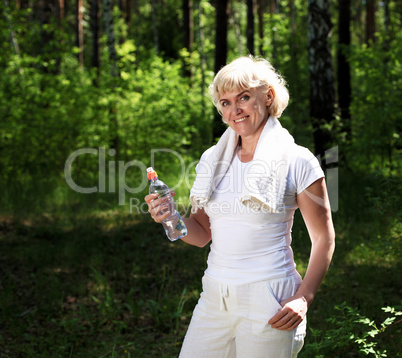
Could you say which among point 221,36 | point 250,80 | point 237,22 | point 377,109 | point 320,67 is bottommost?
point 250,80

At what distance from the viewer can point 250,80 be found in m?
2.23

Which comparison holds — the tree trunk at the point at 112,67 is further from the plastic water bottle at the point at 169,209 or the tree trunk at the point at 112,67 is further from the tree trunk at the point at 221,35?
the plastic water bottle at the point at 169,209

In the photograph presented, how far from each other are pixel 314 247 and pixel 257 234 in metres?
0.26

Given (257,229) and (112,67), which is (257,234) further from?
(112,67)

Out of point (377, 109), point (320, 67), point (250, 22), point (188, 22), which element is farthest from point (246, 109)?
point (250, 22)

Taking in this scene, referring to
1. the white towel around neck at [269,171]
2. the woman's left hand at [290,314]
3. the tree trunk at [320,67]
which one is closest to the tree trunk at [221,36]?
the tree trunk at [320,67]

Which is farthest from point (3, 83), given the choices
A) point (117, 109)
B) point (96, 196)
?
point (96, 196)

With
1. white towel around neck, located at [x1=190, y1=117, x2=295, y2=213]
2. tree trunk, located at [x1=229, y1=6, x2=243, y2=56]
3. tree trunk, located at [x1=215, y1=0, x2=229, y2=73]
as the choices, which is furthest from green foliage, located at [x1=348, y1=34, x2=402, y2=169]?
tree trunk, located at [x1=229, y1=6, x2=243, y2=56]

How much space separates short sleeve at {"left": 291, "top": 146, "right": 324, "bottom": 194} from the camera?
6.93ft

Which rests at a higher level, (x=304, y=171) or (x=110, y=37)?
(x=110, y=37)

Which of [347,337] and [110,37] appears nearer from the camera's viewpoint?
[347,337]

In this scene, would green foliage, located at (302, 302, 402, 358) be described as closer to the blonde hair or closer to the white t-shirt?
the white t-shirt

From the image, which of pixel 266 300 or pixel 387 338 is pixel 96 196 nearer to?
pixel 387 338

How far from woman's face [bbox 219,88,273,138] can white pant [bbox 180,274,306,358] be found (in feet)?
2.32
